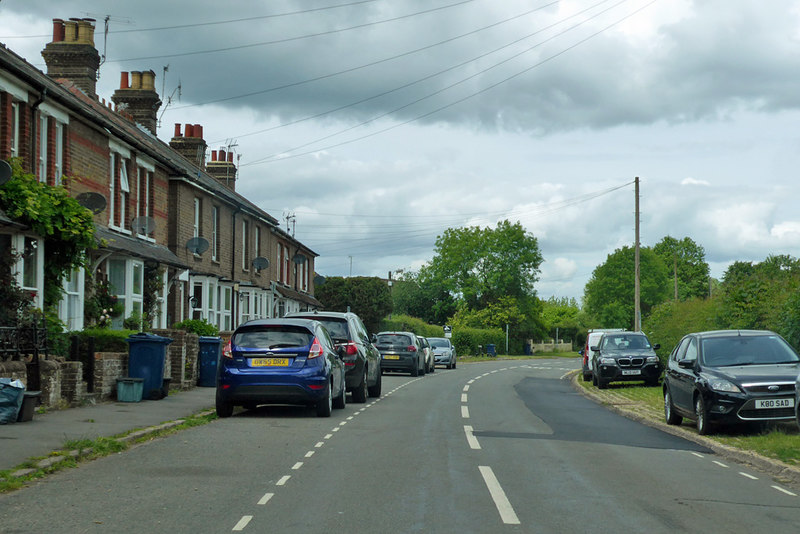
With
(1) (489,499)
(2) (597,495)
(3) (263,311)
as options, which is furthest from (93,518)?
(3) (263,311)

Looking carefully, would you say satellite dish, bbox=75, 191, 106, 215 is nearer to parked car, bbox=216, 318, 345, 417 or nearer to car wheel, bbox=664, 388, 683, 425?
parked car, bbox=216, 318, 345, 417

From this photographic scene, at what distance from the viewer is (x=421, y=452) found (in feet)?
37.6

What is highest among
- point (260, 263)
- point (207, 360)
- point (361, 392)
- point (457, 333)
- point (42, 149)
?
point (42, 149)

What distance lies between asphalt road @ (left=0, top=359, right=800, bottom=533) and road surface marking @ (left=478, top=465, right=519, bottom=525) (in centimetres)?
1

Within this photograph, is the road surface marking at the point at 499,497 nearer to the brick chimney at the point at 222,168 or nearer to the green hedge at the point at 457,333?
the brick chimney at the point at 222,168

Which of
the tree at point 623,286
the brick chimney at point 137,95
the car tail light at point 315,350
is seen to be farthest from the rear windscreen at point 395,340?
the tree at point 623,286

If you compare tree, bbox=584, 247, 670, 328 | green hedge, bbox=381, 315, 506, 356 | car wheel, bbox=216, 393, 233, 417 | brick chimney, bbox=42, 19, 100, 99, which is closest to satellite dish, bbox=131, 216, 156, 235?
brick chimney, bbox=42, 19, 100, 99

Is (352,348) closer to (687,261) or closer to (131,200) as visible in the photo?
(131,200)

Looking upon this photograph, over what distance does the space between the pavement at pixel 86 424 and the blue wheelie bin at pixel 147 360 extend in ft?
1.28

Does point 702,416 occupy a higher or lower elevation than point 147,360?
lower

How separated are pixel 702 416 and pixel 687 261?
10477 centimetres

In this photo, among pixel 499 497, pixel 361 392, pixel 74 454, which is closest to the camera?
pixel 499 497

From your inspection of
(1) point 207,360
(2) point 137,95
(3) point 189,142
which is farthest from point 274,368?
(3) point 189,142

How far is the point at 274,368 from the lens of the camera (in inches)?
611
